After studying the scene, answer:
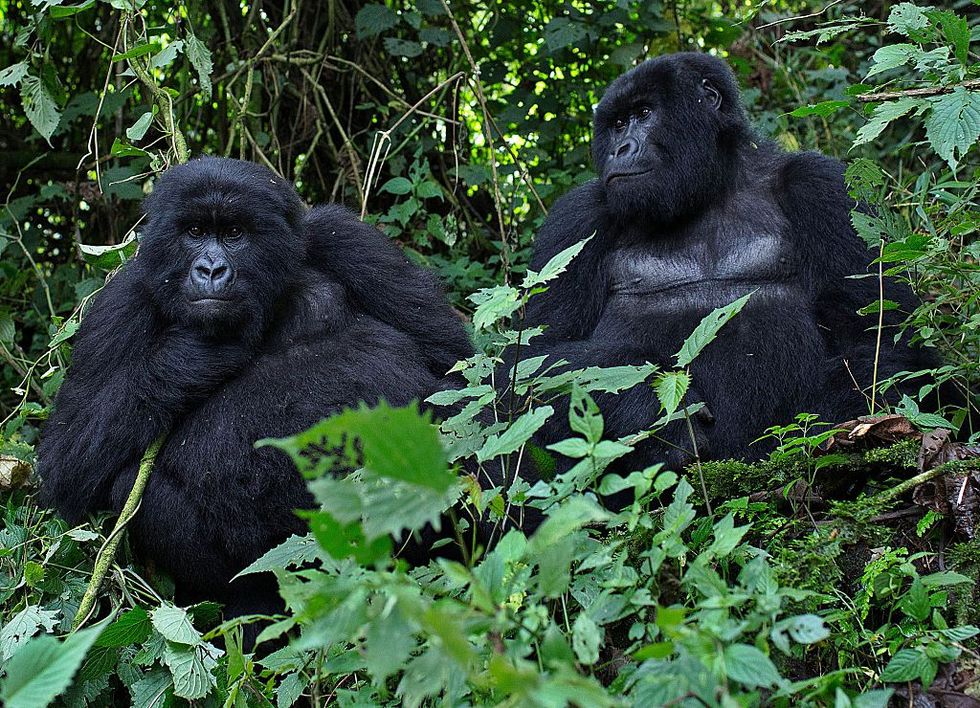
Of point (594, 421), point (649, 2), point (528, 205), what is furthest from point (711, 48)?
point (594, 421)

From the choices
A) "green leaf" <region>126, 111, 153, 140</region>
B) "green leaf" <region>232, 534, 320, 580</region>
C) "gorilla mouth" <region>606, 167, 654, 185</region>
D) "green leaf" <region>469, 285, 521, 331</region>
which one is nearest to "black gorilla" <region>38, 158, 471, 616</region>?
"green leaf" <region>126, 111, 153, 140</region>

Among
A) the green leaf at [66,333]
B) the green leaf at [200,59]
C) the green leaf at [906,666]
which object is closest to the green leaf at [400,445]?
the green leaf at [906,666]

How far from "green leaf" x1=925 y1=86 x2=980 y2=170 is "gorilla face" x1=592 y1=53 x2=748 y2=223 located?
1.16m

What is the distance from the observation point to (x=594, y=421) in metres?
2.12

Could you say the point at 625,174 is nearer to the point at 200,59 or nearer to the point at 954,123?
the point at 954,123

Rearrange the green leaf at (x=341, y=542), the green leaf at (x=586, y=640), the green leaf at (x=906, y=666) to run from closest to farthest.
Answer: the green leaf at (x=341, y=542) → the green leaf at (x=586, y=640) → the green leaf at (x=906, y=666)

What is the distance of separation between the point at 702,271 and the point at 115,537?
6.91 ft

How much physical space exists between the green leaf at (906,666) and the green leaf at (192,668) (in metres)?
1.61

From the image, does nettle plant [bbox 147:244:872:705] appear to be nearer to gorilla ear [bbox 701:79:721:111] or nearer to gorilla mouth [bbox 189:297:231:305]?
gorilla mouth [bbox 189:297:231:305]

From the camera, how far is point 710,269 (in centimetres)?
386

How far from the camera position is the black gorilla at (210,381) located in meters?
3.29

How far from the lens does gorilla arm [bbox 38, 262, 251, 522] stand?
335 centimetres

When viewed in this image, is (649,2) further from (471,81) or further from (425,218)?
(425,218)

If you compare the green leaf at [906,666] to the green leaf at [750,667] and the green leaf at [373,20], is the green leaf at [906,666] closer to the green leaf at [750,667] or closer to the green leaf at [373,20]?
the green leaf at [750,667]
